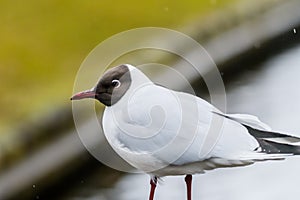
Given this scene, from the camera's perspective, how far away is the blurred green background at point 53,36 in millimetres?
2457

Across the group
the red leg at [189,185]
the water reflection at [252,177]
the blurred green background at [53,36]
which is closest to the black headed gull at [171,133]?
the red leg at [189,185]

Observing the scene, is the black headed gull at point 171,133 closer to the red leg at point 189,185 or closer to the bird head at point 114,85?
the bird head at point 114,85

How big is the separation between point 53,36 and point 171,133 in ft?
3.53

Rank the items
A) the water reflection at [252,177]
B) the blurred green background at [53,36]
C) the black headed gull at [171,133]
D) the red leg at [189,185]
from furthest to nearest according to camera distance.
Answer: the blurred green background at [53,36] → the water reflection at [252,177] → the red leg at [189,185] → the black headed gull at [171,133]

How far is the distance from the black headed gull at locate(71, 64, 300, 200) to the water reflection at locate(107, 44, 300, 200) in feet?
0.85

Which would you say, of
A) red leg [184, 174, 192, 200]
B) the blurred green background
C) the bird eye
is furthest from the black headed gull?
the blurred green background

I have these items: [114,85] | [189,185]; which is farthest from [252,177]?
[114,85]

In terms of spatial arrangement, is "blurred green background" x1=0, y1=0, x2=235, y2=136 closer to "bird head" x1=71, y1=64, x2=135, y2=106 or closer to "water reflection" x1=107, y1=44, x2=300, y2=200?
"water reflection" x1=107, y1=44, x2=300, y2=200

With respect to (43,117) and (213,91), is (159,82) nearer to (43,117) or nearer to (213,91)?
(213,91)

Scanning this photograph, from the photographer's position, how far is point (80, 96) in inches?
70.6

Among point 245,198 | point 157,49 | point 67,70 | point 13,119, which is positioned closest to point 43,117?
point 13,119

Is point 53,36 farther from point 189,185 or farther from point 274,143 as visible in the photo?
point 274,143

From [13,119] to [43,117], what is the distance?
0.09 meters

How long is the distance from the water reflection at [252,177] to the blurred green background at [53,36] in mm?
461
